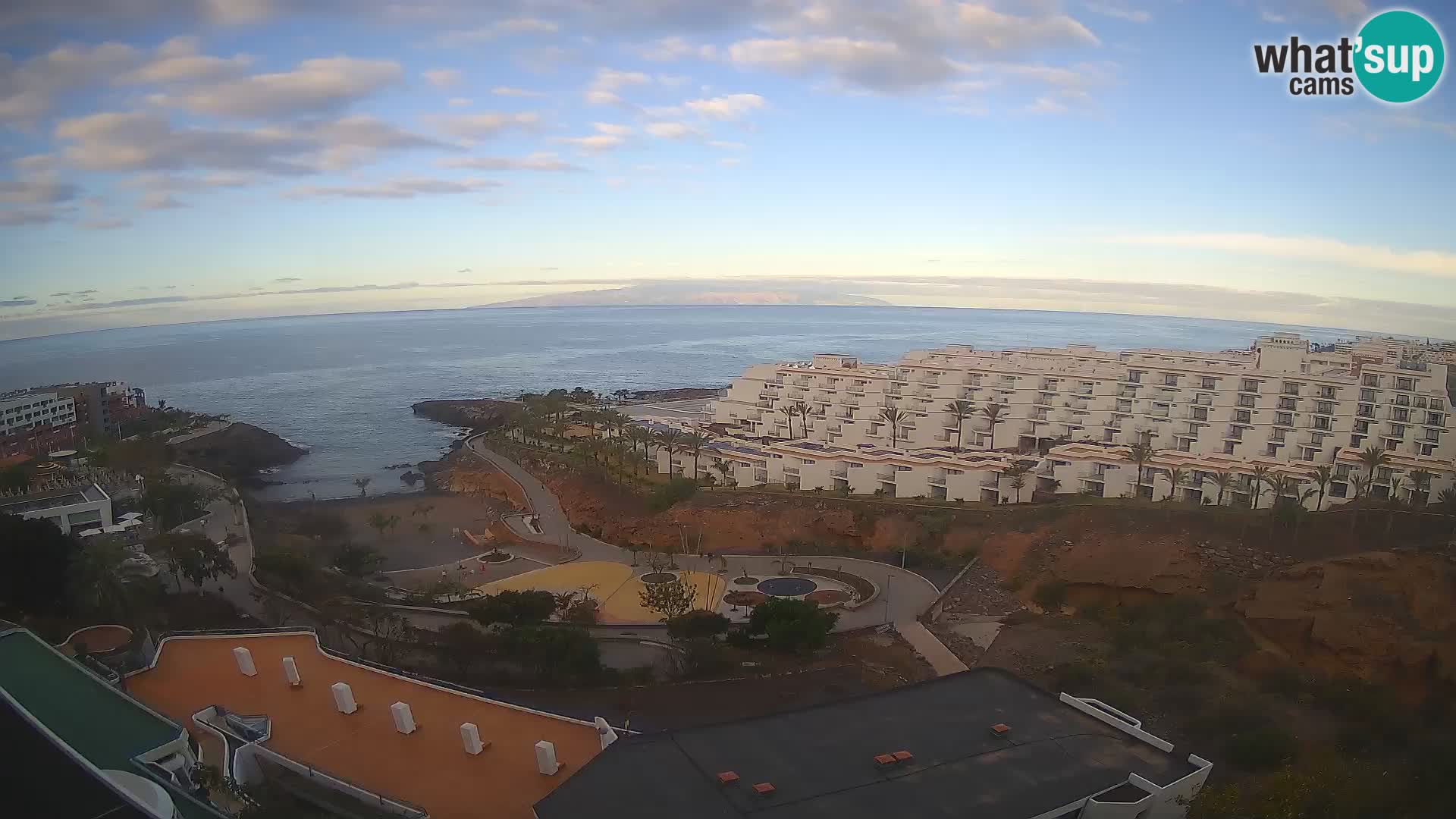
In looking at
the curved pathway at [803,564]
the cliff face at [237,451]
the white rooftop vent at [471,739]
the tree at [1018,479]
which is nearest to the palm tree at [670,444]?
the curved pathway at [803,564]

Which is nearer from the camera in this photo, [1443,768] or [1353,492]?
[1443,768]

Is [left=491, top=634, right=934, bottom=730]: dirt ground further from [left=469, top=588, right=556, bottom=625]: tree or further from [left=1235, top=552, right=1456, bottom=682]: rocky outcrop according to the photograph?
[left=1235, top=552, right=1456, bottom=682]: rocky outcrop

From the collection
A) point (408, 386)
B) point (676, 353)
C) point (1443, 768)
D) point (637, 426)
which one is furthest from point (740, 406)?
point (676, 353)

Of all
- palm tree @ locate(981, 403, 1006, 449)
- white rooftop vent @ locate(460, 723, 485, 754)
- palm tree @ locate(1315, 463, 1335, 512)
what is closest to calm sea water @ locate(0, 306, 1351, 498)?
palm tree @ locate(981, 403, 1006, 449)

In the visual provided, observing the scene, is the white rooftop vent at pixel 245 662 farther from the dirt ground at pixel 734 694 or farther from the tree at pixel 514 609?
the tree at pixel 514 609

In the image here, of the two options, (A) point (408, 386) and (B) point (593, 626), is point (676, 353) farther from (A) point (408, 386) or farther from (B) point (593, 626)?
(B) point (593, 626)

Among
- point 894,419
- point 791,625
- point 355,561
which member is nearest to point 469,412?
point 894,419
